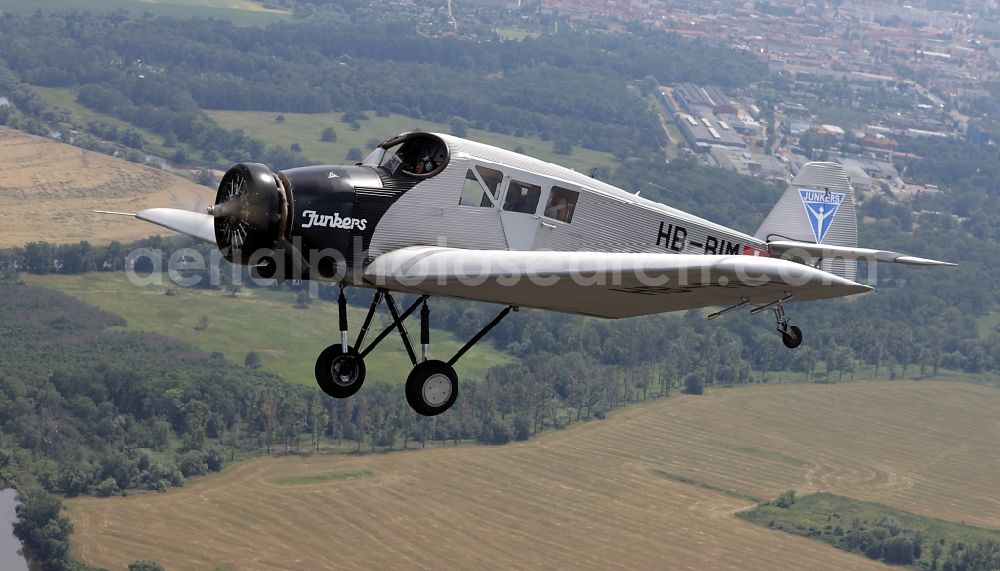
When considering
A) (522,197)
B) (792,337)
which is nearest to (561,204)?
(522,197)

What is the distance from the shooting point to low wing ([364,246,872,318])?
21766mm

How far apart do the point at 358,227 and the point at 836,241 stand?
13570mm

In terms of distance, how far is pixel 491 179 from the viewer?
2692 cm

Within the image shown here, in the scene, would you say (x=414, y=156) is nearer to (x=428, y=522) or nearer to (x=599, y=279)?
(x=599, y=279)

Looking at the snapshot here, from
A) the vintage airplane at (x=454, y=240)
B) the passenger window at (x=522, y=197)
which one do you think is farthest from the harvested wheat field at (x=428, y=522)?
the passenger window at (x=522, y=197)

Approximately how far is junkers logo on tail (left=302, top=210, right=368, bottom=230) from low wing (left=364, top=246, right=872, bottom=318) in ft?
2.45

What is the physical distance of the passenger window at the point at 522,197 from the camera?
27000mm

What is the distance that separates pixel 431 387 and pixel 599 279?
453 centimetres

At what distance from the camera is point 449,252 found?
83.1 feet

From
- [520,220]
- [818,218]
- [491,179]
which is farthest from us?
[818,218]

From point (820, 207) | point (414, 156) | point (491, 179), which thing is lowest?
point (820, 207)

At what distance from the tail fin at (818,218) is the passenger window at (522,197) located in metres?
8.61

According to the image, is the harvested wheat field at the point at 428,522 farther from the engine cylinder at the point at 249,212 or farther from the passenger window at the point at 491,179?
the engine cylinder at the point at 249,212

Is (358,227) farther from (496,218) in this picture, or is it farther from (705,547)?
(705,547)
